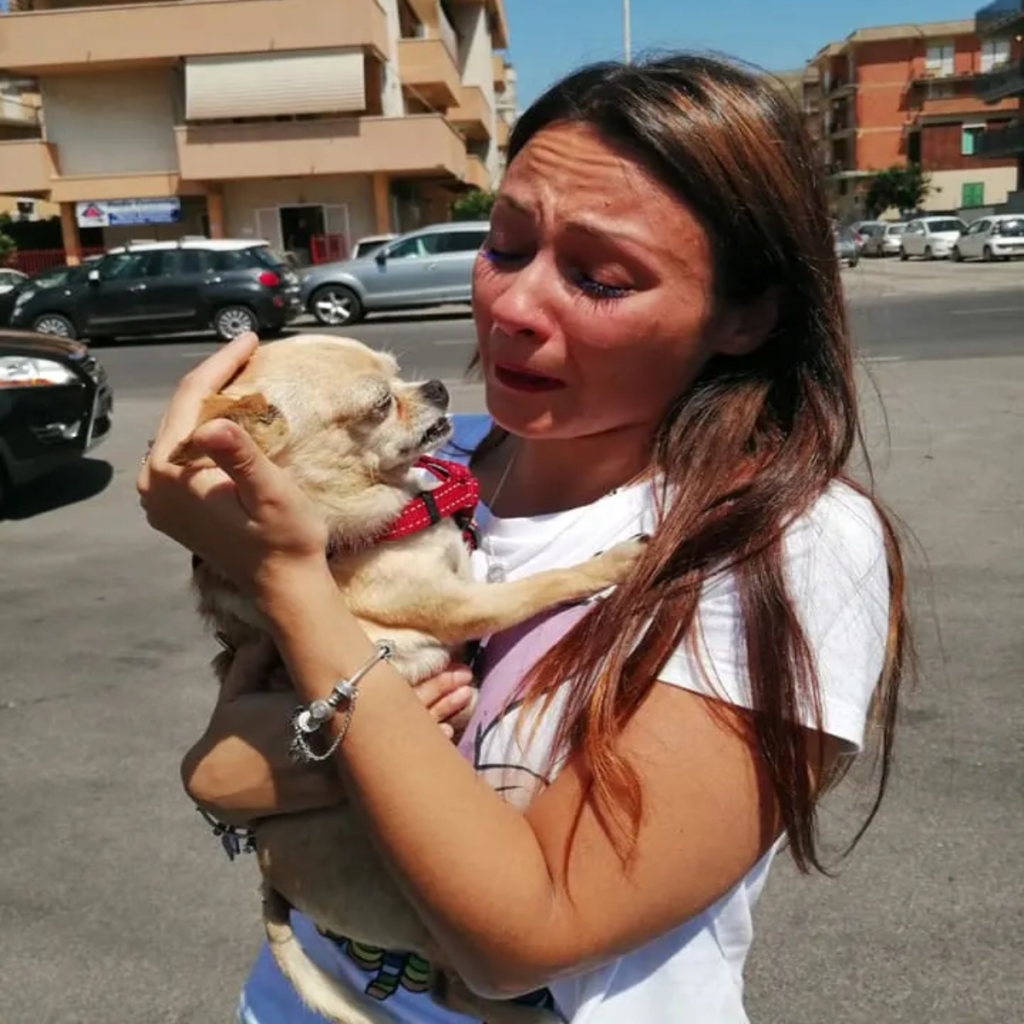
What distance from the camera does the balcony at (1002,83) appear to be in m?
60.4

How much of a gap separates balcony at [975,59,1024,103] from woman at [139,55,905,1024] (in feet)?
225

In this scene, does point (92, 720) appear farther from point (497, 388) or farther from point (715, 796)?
point (715, 796)

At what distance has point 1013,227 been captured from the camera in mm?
34844

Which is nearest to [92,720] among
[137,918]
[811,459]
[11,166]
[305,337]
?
[137,918]

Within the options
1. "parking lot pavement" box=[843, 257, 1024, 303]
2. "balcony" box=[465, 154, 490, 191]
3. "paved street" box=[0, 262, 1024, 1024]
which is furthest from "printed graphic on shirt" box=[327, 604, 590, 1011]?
"balcony" box=[465, 154, 490, 191]

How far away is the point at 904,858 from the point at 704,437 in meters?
2.30

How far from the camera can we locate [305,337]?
231 centimetres

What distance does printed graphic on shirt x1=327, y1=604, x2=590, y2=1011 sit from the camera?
1.31 meters

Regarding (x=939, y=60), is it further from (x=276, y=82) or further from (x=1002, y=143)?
(x=276, y=82)

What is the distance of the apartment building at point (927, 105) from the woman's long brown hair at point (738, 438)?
250 ft

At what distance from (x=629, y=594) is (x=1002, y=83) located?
237ft

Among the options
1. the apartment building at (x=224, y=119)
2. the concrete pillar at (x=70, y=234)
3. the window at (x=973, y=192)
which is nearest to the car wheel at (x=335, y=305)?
the apartment building at (x=224, y=119)

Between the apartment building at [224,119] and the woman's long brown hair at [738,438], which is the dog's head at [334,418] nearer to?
the woman's long brown hair at [738,438]

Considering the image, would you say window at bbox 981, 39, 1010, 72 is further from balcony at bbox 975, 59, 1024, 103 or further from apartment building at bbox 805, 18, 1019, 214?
balcony at bbox 975, 59, 1024, 103
